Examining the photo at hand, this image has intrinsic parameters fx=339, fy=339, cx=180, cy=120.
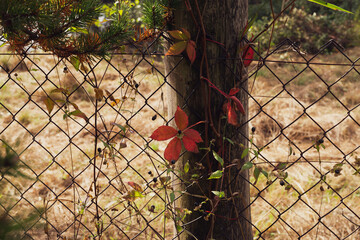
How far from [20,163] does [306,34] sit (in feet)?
21.1

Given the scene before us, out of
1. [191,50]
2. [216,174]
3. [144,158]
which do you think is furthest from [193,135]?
[144,158]

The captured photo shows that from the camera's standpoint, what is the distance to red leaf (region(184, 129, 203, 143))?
3.42 ft

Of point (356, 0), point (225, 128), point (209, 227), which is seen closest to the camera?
Answer: point (225, 128)

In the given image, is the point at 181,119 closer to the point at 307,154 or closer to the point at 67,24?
the point at 67,24

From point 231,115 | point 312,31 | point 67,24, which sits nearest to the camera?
point 67,24

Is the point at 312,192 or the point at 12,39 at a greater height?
the point at 312,192

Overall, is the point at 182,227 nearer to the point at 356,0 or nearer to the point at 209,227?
the point at 209,227

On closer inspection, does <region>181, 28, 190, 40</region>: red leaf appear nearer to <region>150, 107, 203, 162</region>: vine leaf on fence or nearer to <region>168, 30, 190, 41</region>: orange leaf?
<region>168, 30, 190, 41</region>: orange leaf

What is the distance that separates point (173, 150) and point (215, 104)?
0.65 ft

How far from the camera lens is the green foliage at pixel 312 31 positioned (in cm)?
614

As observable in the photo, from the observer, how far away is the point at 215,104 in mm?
1084

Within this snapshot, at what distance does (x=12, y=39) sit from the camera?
0.96 m

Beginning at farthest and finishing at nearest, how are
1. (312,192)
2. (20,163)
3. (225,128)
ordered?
(312,192)
(225,128)
(20,163)

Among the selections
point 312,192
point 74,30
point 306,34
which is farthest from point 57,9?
point 306,34
